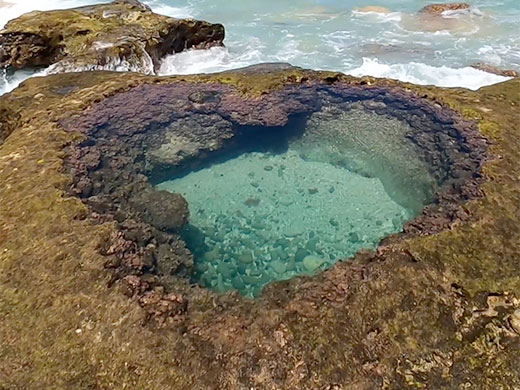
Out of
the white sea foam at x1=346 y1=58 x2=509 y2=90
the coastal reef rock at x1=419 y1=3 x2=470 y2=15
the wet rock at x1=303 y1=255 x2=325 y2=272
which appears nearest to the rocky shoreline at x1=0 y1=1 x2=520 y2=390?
the wet rock at x1=303 y1=255 x2=325 y2=272

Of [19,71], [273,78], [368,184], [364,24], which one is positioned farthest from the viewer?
[364,24]

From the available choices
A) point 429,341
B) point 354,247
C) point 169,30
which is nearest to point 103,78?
point 169,30

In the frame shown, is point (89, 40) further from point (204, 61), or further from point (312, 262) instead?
point (312, 262)

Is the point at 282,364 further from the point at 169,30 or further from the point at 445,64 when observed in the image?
the point at 445,64

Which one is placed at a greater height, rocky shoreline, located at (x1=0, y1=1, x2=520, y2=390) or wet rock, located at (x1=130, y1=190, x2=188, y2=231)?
rocky shoreline, located at (x1=0, y1=1, x2=520, y2=390)

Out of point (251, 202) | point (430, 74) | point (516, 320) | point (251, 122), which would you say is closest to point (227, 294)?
point (251, 202)

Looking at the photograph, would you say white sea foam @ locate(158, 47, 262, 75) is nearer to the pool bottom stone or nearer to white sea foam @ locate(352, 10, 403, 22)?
the pool bottom stone
